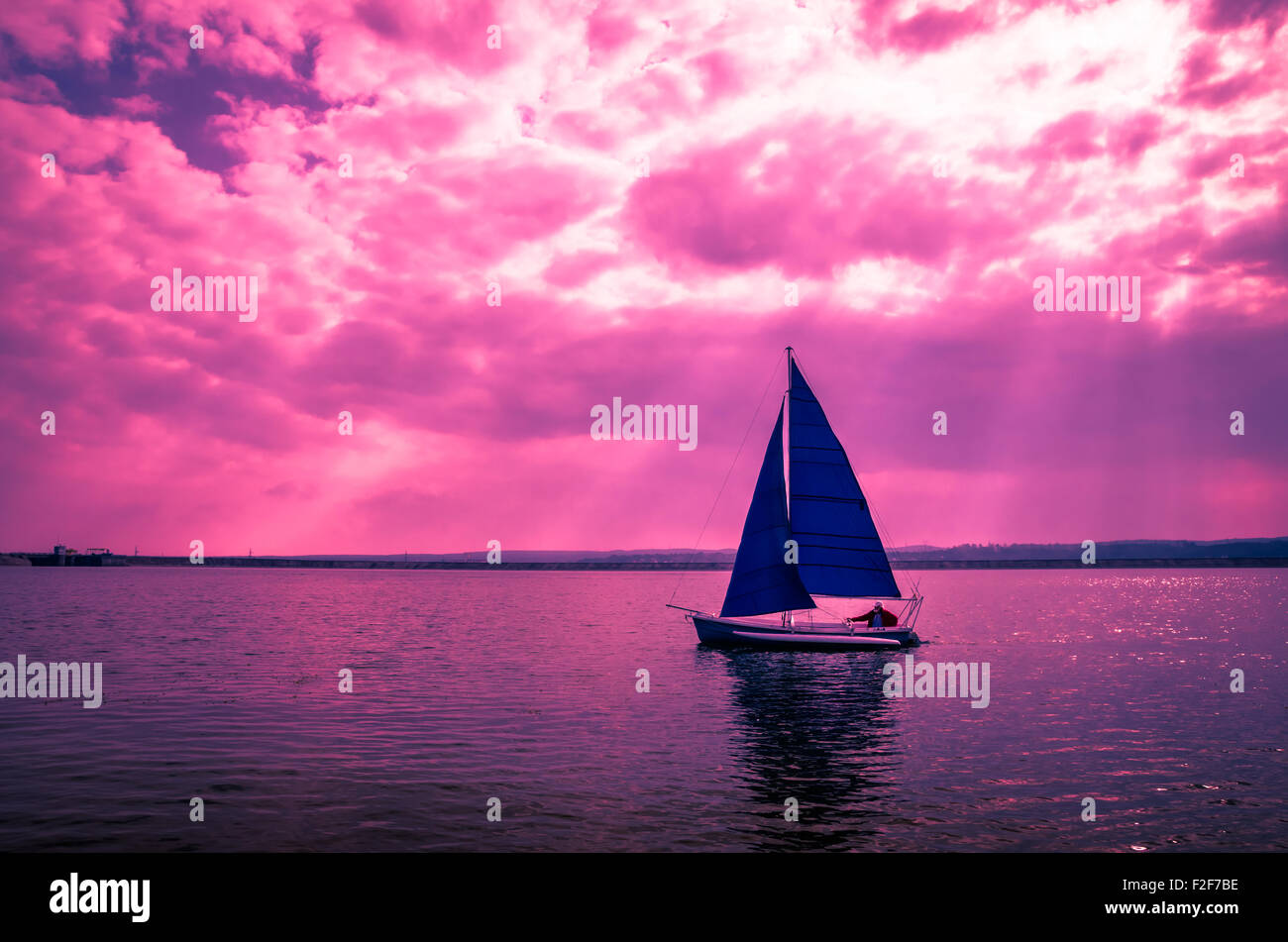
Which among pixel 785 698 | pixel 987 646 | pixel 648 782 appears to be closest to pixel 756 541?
pixel 785 698

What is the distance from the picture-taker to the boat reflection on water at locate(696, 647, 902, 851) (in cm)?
1952

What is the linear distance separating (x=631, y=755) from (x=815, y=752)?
20.2 feet

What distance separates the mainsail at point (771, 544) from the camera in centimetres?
5406

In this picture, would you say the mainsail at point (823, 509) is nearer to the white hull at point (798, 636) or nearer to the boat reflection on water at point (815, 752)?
the white hull at point (798, 636)

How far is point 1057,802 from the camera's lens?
2180 cm

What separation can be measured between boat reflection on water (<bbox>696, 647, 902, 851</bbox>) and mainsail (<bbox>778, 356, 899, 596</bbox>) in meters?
5.83

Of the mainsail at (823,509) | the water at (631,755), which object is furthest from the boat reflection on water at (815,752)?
the mainsail at (823,509)

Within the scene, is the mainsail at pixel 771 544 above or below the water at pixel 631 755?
above

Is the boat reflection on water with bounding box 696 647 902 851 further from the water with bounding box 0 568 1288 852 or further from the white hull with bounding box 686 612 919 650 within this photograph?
the white hull with bounding box 686 612 919 650

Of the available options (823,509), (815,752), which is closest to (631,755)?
(815,752)

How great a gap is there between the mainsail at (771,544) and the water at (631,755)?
438 centimetres

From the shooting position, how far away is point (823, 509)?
2137 inches
